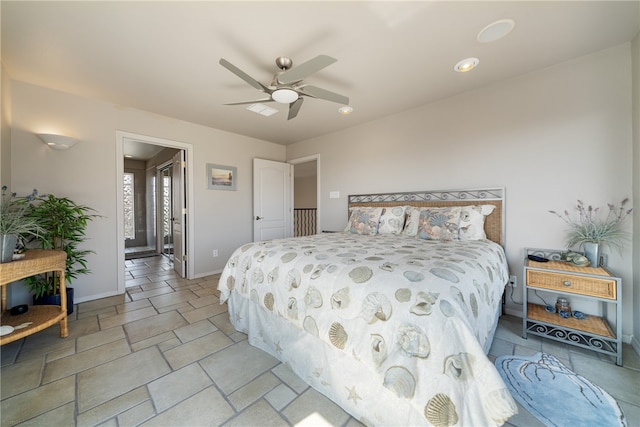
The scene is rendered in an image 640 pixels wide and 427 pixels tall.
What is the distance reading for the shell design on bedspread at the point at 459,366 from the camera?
952 mm

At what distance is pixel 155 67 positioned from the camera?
2312 millimetres

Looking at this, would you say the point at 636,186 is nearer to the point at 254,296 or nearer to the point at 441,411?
the point at 441,411

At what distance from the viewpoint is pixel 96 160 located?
3041 millimetres

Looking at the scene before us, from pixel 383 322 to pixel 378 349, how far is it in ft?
0.43

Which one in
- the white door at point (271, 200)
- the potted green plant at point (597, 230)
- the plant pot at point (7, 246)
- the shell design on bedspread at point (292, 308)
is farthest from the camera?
the white door at point (271, 200)

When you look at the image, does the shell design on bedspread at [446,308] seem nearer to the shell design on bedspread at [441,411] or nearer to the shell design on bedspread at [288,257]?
the shell design on bedspread at [441,411]

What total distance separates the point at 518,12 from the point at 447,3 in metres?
0.56

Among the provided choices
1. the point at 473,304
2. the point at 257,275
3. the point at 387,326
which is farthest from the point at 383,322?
the point at 257,275

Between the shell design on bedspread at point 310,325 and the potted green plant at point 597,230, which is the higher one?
the potted green plant at point 597,230

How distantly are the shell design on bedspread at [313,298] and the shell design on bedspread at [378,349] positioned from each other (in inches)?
15.7

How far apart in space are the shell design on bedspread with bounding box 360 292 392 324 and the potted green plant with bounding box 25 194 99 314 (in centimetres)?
316

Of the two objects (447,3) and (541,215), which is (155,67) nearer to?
(447,3)

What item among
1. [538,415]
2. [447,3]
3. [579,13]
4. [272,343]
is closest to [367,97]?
[447,3]

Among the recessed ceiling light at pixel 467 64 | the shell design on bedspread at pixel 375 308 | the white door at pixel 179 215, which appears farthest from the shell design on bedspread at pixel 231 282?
the recessed ceiling light at pixel 467 64
